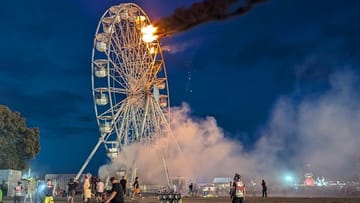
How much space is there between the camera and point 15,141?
58094 mm

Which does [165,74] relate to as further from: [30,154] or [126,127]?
[30,154]

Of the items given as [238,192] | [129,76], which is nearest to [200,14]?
[238,192]

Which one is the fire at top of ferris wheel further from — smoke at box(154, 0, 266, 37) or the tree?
smoke at box(154, 0, 266, 37)

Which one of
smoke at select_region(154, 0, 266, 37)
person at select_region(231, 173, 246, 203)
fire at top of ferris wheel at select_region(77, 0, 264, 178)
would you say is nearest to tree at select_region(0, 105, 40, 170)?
fire at top of ferris wheel at select_region(77, 0, 264, 178)

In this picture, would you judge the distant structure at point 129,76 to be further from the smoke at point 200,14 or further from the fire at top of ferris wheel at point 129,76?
the smoke at point 200,14

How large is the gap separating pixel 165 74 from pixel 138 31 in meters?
7.24

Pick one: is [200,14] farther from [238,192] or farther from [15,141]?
[15,141]

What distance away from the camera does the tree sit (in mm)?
56094

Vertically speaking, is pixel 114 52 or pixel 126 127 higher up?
pixel 114 52

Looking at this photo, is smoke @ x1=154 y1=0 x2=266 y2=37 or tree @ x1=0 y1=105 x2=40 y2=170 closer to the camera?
smoke @ x1=154 y1=0 x2=266 y2=37

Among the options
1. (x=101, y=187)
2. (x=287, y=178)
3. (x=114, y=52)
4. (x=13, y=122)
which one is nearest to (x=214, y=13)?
(x=101, y=187)

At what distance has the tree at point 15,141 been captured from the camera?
56.1 meters

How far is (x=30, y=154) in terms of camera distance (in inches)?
2317

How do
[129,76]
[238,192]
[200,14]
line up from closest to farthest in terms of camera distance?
→ [200,14], [238,192], [129,76]
